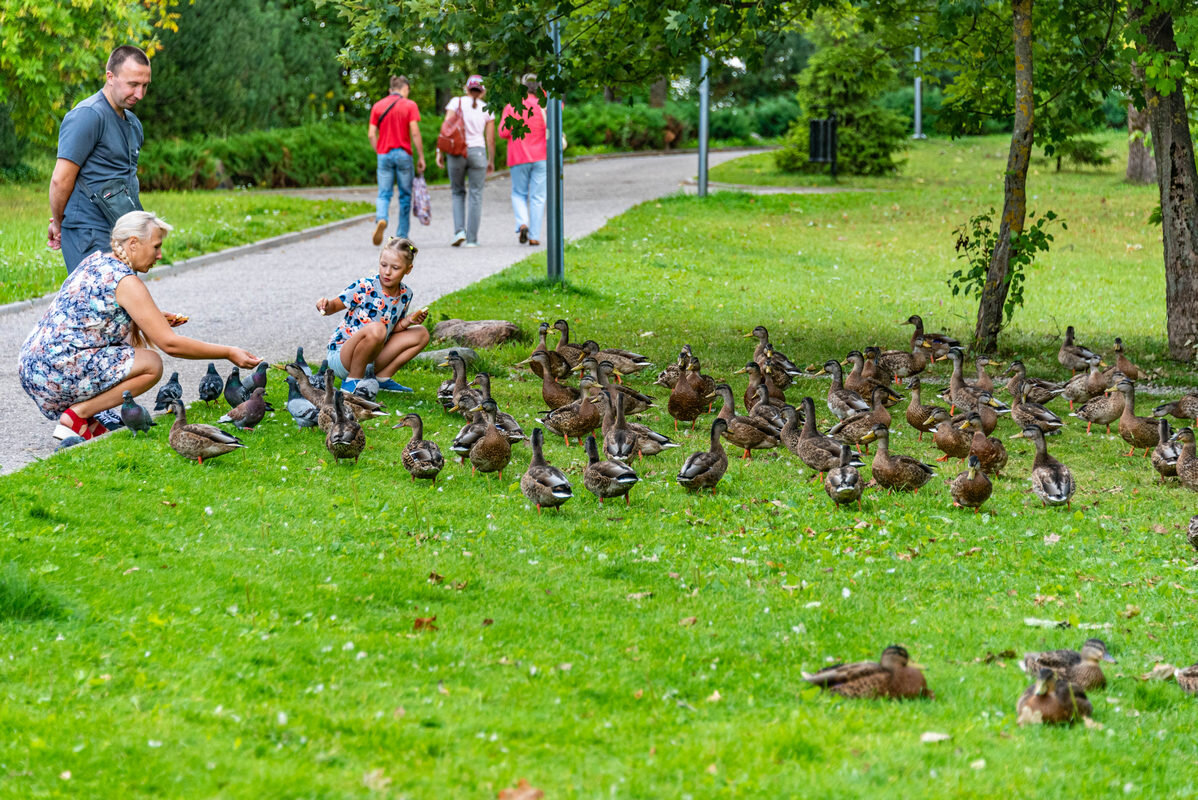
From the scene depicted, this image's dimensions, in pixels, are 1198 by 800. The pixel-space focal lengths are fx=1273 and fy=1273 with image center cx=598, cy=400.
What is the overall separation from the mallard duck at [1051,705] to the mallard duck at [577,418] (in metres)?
5.77

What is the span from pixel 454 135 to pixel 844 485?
47.9 ft

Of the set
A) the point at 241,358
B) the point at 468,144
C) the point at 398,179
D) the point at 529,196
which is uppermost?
the point at 468,144

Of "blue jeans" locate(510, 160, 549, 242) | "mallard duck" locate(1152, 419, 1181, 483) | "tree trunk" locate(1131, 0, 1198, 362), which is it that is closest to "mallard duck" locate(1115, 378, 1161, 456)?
"mallard duck" locate(1152, 419, 1181, 483)

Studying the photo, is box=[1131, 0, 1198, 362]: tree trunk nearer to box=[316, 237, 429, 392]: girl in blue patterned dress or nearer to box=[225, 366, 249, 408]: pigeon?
box=[316, 237, 429, 392]: girl in blue patterned dress

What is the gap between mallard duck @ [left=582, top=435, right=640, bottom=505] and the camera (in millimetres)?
9188

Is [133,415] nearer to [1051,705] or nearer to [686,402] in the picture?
[686,402]

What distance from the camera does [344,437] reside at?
32.6 feet

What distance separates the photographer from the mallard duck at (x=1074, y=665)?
630 cm

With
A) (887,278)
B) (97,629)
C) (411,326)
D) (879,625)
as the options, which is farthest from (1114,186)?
(97,629)

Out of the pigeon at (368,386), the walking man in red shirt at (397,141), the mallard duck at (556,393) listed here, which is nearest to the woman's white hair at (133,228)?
the pigeon at (368,386)

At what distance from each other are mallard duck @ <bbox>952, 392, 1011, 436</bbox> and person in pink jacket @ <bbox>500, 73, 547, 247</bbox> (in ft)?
37.8

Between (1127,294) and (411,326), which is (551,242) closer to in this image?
(411,326)

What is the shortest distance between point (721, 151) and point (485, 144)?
109 feet

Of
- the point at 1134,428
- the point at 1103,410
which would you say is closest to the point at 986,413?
the point at 1134,428
